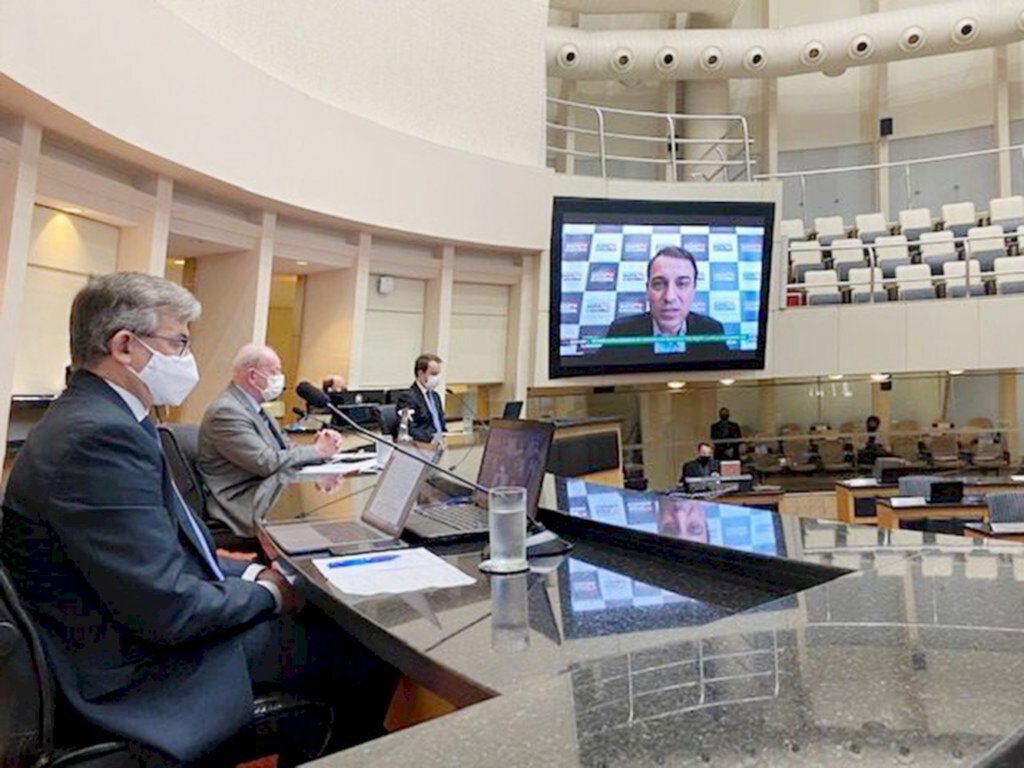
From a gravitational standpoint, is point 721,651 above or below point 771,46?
below

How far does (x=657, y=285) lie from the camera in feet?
27.1

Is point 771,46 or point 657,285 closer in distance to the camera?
point 657,285

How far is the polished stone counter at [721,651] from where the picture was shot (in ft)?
1.88

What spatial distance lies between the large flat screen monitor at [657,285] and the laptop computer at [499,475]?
629 cm

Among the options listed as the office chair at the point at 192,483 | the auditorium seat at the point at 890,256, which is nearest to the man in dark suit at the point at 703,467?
the auditorium seat at the point at 890,256

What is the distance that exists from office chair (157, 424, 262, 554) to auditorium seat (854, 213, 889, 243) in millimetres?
9951

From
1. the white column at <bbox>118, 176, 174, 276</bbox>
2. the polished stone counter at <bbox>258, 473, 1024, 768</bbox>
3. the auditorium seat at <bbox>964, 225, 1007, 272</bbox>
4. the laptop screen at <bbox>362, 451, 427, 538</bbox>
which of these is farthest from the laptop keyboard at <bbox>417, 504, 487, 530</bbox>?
the auditorium seat at <bbox>964, 225, 1007, 272</bbox>

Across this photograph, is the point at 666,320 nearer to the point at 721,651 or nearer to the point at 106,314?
the point at 106,314

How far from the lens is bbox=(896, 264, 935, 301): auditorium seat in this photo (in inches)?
348

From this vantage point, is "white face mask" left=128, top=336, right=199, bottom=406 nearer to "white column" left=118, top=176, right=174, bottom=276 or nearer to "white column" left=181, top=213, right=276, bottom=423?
"white column" left=118, top=176, right=174, bottom=276

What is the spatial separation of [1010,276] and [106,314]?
9556mm

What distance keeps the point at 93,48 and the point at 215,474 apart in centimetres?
299

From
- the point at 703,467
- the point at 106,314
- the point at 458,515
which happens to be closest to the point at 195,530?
the point at 106,314

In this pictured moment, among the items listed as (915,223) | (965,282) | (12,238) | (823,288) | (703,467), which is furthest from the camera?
(915,223)
